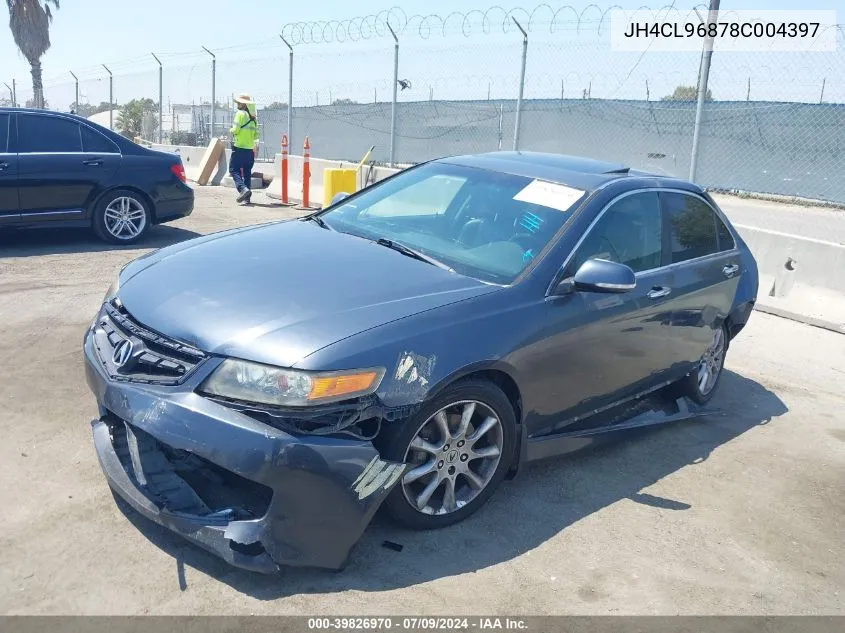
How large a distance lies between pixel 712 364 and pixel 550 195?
6.60 feet

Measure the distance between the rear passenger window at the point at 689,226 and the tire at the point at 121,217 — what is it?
21.5 ft

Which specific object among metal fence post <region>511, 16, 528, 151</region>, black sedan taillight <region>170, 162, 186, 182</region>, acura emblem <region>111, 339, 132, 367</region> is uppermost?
metal fence post <region>511, 16, 528, 151</region>

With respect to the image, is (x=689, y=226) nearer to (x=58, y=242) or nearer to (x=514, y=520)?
(x=514, y=520)

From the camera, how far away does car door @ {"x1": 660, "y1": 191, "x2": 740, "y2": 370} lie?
4.88 meters

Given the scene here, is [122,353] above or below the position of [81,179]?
below

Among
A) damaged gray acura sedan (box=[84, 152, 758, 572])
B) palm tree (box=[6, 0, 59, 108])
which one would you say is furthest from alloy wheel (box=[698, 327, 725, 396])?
palm tree (box=[6, 0, 59, 108])

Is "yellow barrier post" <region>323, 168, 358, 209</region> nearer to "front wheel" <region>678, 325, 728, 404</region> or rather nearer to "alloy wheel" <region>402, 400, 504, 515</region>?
"front wheel" <region>678, 325, 728, 404</region>

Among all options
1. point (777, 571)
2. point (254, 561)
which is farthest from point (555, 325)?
point (254, 561)

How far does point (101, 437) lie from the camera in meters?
3.46

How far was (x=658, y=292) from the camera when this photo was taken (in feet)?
15.1

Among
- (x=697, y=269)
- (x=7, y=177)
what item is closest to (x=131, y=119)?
(x=7, y=177)

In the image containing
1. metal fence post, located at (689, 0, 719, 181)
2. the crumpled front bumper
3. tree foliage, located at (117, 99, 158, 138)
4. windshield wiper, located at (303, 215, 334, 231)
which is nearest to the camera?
the crumpled front bumper

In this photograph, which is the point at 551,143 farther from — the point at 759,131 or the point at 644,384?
the point at 644,384

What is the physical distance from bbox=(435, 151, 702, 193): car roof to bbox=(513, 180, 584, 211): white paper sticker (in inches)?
2.3
